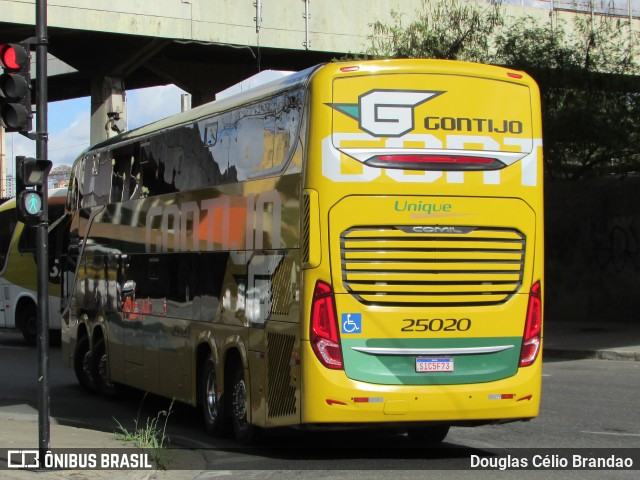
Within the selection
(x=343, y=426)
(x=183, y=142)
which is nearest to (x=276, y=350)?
(x=343, y=426)

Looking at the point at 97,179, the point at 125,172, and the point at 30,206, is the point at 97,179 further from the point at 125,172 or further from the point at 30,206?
the point at 30,206

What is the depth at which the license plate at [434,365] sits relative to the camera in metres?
9.97

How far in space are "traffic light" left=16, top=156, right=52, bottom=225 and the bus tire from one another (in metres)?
3.47

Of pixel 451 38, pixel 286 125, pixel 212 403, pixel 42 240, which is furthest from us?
pixel 451 38

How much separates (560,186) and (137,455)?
756 inches

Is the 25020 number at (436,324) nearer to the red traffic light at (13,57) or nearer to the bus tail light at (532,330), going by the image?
the bus tail light at (532,330)

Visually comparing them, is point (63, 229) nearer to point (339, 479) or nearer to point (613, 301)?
point (339, 479)

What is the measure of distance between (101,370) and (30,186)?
7.95m

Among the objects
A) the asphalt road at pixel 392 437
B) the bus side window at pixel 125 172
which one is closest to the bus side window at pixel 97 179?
the bus side window at pixel 125 172

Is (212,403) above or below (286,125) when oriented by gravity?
below

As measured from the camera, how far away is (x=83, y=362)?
17.9 metres

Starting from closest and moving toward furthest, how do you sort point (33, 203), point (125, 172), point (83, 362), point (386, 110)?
point (33, 203) → point (386, 110) → point (125, 172) → point (83, 362)

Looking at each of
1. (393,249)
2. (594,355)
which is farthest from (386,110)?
(594,355)

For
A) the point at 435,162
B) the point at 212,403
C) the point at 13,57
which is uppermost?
the point at 13,57
